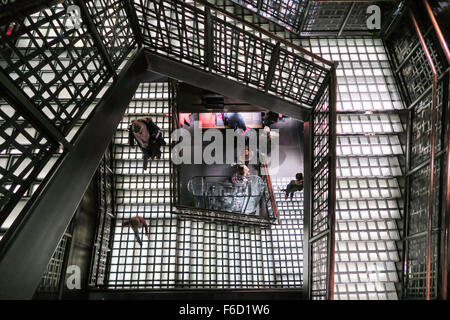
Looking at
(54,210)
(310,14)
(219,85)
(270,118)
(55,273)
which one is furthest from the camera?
(270,118)

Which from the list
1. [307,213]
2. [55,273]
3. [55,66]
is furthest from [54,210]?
[307,213]

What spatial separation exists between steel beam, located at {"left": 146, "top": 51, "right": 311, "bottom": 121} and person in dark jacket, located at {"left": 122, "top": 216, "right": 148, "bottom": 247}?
2740 millimetres

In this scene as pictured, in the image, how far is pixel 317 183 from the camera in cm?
449

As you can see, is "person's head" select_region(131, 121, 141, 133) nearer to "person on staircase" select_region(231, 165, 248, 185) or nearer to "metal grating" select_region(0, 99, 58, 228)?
"person on staircase" select_region(231, 165, 248, 185)

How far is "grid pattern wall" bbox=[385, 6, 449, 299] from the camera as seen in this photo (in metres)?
4.26

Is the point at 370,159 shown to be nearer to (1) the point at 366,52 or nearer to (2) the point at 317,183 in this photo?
(2) the point at 317,183

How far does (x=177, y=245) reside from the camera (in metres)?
5.22

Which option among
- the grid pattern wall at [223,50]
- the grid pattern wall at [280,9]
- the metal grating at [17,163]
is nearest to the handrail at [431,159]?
the grid pattern wall at [223,50]

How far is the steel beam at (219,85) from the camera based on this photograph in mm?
3943

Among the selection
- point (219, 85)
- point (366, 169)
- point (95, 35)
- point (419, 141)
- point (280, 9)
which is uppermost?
point (280, 9)

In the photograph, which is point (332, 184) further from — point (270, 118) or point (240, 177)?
point (270, 118)

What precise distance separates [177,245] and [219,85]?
322 cm

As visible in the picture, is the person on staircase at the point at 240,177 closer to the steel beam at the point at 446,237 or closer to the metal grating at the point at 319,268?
the metal grating at the point at 319,268
